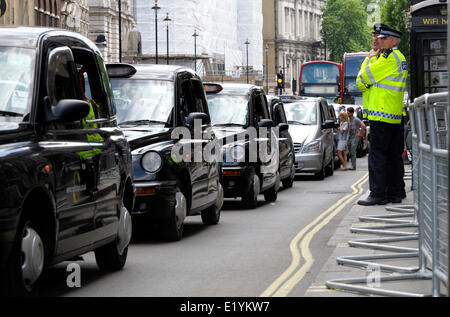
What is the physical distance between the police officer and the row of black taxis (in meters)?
2.05

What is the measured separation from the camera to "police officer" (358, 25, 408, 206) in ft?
46.3

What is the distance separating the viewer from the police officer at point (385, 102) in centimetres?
1412

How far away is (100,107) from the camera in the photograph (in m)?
9.71

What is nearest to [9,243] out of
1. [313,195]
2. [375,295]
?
[375,295]

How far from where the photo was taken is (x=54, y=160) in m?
7.81

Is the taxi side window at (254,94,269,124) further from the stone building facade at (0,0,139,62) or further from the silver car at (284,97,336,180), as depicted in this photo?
the stone building facade at (0,0,139,62)

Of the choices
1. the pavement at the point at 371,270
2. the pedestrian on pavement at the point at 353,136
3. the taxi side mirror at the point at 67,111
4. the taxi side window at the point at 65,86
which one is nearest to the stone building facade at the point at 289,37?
the pedestrian on pavement at the point at 353,136

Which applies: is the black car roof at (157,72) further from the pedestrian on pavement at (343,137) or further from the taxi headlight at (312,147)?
the pedestrian on pavement at (343,137)

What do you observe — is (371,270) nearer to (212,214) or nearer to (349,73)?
(212,214)

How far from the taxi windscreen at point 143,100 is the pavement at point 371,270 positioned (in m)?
2.62

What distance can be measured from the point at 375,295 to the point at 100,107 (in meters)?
3.19

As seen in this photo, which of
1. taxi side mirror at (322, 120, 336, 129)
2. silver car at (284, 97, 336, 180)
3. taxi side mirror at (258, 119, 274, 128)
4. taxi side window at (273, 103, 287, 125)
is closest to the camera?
taxi side mirror at (258, 119, 274, 128)

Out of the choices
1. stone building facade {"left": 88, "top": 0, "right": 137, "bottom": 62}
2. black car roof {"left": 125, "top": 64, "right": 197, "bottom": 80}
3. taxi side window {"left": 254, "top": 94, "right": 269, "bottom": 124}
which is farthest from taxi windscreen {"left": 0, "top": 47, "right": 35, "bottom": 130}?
stone building facade {"left": 88, "top": 0, "right": 137, "bottom": 62}
